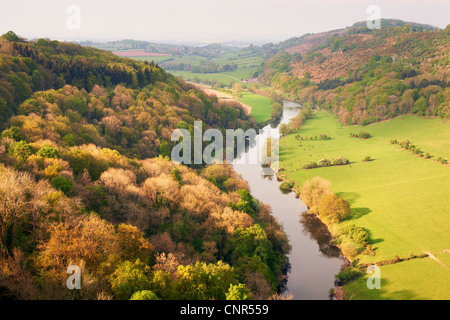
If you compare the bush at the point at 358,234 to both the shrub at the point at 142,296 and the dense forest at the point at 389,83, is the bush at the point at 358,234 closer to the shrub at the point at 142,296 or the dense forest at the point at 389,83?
the shrub at the point at 142,296

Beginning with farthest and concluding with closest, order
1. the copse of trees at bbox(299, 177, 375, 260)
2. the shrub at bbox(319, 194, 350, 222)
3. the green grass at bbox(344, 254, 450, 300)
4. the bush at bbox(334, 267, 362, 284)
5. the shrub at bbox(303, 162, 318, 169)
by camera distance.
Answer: the shrub at bbox(303, 162, 318, 169), the shrub at bbox(319, 194, 350, 222), the copse of trees at bbox(299, 177, 375, 260), the bush at bbox(334, 267, 362, 284), the green grass at bbox(344, 254, 450, 300)

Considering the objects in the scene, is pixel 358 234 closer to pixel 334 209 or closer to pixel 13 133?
pixel 334 209

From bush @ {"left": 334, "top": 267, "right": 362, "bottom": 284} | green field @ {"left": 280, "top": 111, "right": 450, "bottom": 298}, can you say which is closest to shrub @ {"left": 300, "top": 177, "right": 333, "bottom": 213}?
green field @ {"left": 280, "top": 111, "right": 450, "bottom": 298}

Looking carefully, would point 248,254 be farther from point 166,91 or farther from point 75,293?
point 166,91

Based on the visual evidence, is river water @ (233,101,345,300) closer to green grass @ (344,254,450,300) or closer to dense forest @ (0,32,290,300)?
dense forest @ (0,32,290,300)

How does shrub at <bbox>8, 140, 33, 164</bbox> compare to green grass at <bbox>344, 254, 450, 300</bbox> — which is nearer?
green grass at <bbox>344, 254, 450, 300</bbox>

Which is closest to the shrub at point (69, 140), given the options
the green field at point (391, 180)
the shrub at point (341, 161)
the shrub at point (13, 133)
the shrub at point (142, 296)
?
the shrub at point (13, 133)

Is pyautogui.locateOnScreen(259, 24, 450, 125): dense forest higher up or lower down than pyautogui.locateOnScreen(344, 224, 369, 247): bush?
higher up
